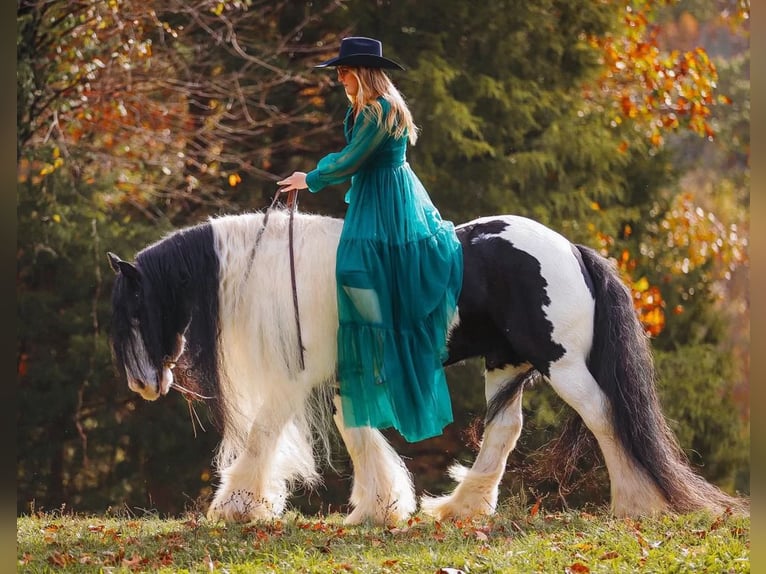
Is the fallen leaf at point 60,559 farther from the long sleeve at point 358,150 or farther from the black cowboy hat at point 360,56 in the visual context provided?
the black cowboy hat at point 360,56

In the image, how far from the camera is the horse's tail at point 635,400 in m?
5.20

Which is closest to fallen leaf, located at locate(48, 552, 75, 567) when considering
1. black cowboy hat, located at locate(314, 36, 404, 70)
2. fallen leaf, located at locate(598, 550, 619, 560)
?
fallen leaf, located at locate(598, 550, 619, 560)

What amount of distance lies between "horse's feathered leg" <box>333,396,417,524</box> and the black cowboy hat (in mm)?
1770

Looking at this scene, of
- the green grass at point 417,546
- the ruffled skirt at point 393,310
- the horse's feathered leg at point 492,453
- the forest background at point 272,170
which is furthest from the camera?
the forest background at point 272,170

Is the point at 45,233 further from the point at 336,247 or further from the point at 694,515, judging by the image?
the point at 694,515

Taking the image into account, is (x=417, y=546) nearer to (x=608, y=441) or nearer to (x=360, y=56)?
(x=608, y=441)

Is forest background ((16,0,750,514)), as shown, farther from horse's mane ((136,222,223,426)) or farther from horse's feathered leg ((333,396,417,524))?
horse's mane ((136,222,223,426))

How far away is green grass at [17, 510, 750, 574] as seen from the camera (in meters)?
4.32

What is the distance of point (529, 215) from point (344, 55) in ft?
18.4

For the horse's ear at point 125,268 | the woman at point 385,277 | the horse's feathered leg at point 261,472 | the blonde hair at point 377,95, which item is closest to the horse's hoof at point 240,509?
the horse's feathered leg at point 261,472

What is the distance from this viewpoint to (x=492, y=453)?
5648 mm

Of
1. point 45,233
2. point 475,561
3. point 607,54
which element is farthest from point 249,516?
point 607,54

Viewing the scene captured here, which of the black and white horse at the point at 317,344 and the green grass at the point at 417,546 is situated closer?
the green grass at the point at 417,546

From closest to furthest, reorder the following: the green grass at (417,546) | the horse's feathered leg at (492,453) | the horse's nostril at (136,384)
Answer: the green grass at (417,546) → the horse's nostril at (136,384) → the horse's feathered leg at (492,453)
